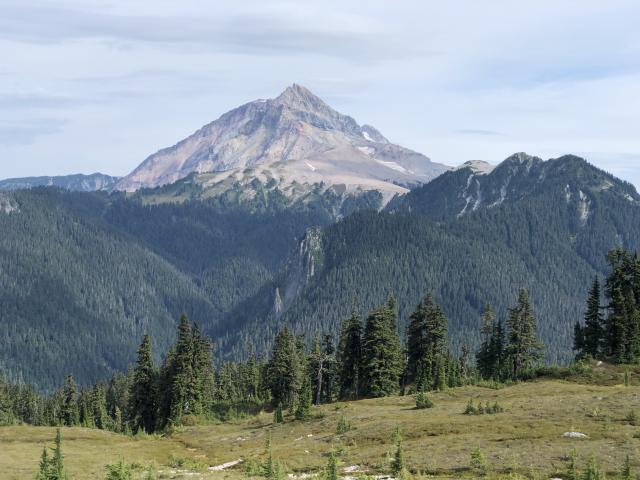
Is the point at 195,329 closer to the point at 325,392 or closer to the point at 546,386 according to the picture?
the point at 325,392

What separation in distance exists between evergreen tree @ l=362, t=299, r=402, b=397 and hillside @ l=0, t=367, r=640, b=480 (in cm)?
1289

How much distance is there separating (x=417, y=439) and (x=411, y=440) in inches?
21.1

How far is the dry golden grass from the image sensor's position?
53.2 m

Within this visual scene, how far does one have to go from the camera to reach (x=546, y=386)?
87188 millimetres

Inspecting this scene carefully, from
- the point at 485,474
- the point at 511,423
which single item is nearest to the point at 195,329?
the point at 511,423

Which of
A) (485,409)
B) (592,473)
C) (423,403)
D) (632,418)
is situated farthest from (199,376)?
(592,473)

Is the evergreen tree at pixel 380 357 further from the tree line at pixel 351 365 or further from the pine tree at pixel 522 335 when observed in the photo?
the pine tree at pixel 522 335

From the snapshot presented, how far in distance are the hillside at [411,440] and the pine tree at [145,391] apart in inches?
729

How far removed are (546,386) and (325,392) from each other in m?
56.0

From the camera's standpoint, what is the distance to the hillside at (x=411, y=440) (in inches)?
2083

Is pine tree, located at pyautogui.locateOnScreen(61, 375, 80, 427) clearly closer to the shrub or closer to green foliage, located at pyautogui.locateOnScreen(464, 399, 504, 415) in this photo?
green foliage, located at pyautogui.locateOnScreen(464, 399, 504, 415)

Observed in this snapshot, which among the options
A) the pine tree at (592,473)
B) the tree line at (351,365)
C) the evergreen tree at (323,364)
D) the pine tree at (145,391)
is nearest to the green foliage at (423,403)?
the tree line at (351,365)

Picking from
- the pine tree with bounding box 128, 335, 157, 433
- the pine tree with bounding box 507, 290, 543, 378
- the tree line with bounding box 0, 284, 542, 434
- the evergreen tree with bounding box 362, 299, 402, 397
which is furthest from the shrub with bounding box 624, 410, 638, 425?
the pine tree with bounding box 128, 335, 157, 433

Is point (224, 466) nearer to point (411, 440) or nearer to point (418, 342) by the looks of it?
point (411, 440)
